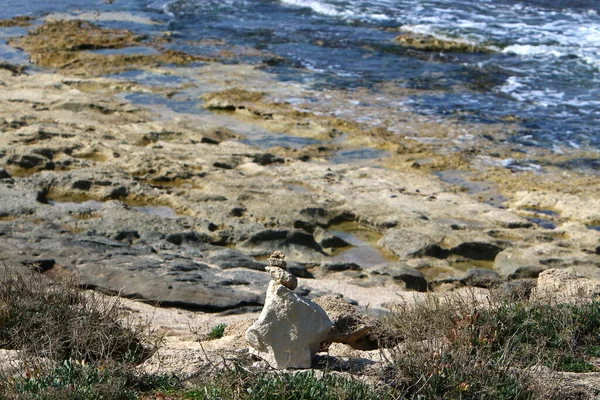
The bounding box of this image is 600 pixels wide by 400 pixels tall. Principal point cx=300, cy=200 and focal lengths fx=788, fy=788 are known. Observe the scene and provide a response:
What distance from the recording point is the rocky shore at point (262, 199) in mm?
8180

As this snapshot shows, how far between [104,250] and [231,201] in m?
2.54

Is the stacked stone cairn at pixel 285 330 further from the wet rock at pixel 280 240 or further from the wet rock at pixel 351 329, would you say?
the wet rock at pixel 280 240

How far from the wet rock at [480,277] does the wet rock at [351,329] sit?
267 cm

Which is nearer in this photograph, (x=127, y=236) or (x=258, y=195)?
(x=127, y=236)

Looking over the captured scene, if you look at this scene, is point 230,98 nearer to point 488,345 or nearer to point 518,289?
point 518,289

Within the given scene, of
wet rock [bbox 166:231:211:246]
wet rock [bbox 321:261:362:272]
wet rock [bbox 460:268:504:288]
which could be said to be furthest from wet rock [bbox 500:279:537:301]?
wet rock [bbox 166:231:211:246]

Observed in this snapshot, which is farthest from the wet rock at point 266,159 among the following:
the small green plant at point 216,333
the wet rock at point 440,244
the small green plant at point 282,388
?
the small green plant at point 282,388

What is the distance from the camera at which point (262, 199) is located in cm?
1053

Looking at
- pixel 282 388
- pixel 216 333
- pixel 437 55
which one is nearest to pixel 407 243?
pixel 216 333

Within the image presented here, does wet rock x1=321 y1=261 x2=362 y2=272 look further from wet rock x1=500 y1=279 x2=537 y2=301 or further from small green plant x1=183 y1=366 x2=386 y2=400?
small green plant x1=183 y1=366 x2=386 y2=400

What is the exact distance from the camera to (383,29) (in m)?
23.1

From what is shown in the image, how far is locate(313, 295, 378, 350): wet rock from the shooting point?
578 centimetres

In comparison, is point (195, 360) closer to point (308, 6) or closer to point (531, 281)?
point (531, 281)

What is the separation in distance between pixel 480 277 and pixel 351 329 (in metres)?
3.22
